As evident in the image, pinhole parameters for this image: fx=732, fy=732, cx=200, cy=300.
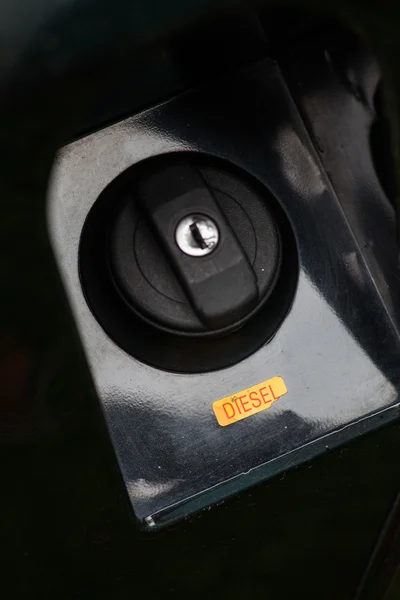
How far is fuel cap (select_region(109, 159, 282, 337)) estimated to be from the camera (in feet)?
2.48

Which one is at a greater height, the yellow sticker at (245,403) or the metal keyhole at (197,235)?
the metal keyhole at (197,235)

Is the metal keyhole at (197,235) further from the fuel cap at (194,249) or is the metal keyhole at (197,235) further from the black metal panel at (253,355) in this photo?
the black metal panel at (253,355)

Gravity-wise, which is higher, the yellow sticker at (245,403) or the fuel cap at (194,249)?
the fuel cap at (194,249)

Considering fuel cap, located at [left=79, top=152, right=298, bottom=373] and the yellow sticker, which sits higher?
fuel cap, located at [left=79, top=152, right=298, bottom=373]

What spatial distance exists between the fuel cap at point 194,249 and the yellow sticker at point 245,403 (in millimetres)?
83

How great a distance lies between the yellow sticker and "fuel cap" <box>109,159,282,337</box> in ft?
0.27

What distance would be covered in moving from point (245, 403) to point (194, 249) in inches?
7.7

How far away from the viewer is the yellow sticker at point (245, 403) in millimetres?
837

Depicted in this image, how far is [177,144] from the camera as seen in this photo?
884 mm

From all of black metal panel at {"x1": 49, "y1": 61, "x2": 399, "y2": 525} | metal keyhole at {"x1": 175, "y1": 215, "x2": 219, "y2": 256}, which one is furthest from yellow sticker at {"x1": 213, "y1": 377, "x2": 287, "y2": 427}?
metal keyhole at {"x1": 175, "y1": 215, "x2": 219, "y2": 256}

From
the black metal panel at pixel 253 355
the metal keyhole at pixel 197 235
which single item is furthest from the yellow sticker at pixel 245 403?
the metal keyhole at pixel 197 235

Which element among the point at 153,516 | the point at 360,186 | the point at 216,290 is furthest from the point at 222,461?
the point at 360,186

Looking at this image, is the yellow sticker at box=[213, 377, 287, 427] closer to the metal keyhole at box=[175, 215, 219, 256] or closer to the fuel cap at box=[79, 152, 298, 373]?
the fuel cap at box=[79, 152, 298, 373]

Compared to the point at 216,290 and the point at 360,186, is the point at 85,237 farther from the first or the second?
the point at 360,186
